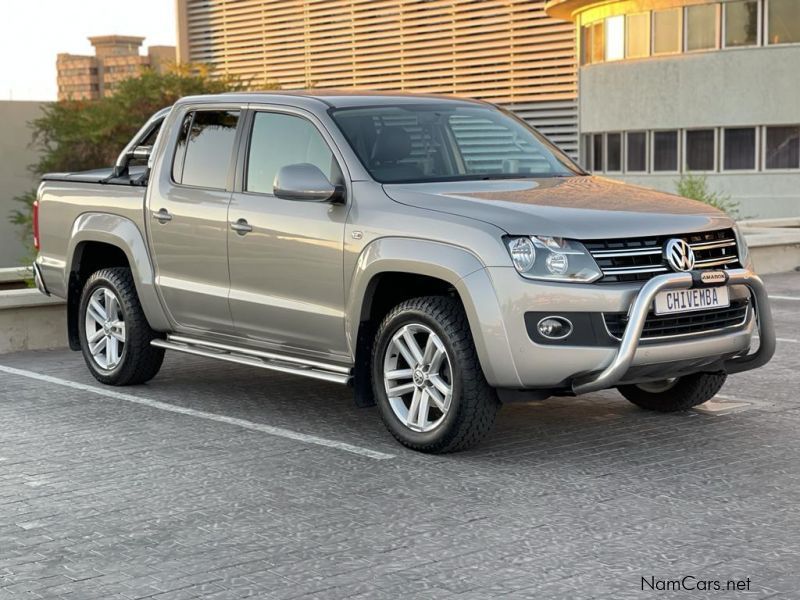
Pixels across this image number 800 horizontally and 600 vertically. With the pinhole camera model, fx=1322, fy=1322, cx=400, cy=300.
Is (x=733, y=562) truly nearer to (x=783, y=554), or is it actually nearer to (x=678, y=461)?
(x=783, y=554)

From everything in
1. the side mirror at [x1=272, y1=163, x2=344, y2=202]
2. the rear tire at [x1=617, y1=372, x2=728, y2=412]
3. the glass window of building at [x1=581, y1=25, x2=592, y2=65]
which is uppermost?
the glass window of building at [x1=581, y1=25, x2=592, y2=65]

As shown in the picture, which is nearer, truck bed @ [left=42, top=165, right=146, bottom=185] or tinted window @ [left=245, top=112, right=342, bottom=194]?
tinted window @ [left=245, top=112, right=342, bottom=194]

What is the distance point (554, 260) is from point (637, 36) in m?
32.3

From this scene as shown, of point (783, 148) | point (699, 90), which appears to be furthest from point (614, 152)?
point (783, 148)

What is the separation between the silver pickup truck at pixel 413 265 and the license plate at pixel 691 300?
1 cm

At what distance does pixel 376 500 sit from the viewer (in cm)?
592

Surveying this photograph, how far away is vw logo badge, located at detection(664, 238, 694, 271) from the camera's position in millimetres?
6516

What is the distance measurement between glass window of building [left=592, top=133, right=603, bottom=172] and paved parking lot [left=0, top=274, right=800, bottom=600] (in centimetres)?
3151

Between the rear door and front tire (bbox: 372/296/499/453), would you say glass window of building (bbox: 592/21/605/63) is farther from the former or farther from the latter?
front tire (bbox: 372/296/499/453)

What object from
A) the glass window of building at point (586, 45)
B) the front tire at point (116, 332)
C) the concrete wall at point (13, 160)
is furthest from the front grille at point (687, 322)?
the glass window of building at point (586, 45)

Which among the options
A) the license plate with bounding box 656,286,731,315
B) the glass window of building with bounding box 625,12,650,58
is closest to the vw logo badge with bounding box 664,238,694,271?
the license plate with bounding box 656,286,731,315

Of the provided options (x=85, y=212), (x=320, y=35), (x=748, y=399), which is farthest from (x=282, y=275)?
(x=320, y=35)

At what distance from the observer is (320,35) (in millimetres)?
55812

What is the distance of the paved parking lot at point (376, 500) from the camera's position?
482 centimetres
